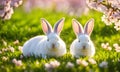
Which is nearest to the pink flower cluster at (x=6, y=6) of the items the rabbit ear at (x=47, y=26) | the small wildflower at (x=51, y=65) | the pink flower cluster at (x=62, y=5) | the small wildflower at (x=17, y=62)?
the rabbit ear at (x=47, y=26)

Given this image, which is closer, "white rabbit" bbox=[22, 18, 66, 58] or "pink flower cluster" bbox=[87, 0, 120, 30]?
"pink flower cluster" bbox=[87, 0, 120, 30]

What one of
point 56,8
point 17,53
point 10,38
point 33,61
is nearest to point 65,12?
point 56,8

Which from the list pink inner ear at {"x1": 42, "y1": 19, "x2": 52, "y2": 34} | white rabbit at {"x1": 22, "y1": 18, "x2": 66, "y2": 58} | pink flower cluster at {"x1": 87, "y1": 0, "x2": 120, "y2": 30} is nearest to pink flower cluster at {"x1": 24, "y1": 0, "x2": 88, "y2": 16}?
white rabbit at {"x1": 22, "y1": 18, "x2": 66, "y2": 58}

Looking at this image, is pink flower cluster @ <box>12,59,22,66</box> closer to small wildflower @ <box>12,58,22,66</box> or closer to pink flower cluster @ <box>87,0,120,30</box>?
small wildflower @ <box>12,58,22,66</box>

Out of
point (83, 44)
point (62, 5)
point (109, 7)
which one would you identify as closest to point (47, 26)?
point (83, 44)

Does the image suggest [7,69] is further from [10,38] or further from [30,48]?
[10,38]

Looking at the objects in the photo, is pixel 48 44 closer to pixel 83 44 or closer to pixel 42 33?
pixel 83 44
